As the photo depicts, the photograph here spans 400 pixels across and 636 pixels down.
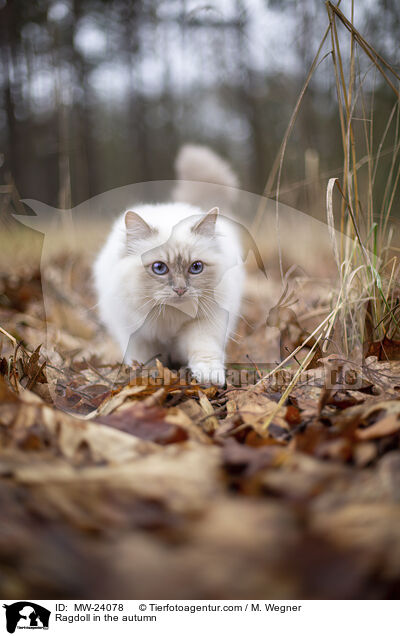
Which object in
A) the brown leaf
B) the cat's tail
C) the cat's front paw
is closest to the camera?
the brown leaf

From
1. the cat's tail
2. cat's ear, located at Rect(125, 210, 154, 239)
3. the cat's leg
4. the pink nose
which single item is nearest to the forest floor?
the cat's leg

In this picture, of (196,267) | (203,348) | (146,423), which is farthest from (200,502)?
(196,267)

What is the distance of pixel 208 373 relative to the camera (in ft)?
4.78

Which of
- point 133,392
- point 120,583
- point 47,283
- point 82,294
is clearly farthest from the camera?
point 82,294

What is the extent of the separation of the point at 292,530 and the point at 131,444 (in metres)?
0.35

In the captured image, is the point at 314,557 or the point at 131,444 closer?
the point at 314,557

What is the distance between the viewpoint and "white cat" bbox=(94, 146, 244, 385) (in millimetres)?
1605

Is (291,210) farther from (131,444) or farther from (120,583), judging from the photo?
(120,583)

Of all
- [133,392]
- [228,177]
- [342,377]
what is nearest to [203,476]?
[133,392]

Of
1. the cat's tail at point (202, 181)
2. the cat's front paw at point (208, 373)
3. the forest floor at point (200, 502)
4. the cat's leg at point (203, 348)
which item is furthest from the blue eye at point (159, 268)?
the cat's tail at point (202, 181)

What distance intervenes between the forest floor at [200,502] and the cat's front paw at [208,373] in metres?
0.41

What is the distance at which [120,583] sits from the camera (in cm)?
51

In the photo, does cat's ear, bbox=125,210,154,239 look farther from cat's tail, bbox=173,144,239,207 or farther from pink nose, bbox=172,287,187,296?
cat's tail, bbox=173,144,239,207

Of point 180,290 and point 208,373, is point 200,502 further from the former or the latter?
point 180,290
